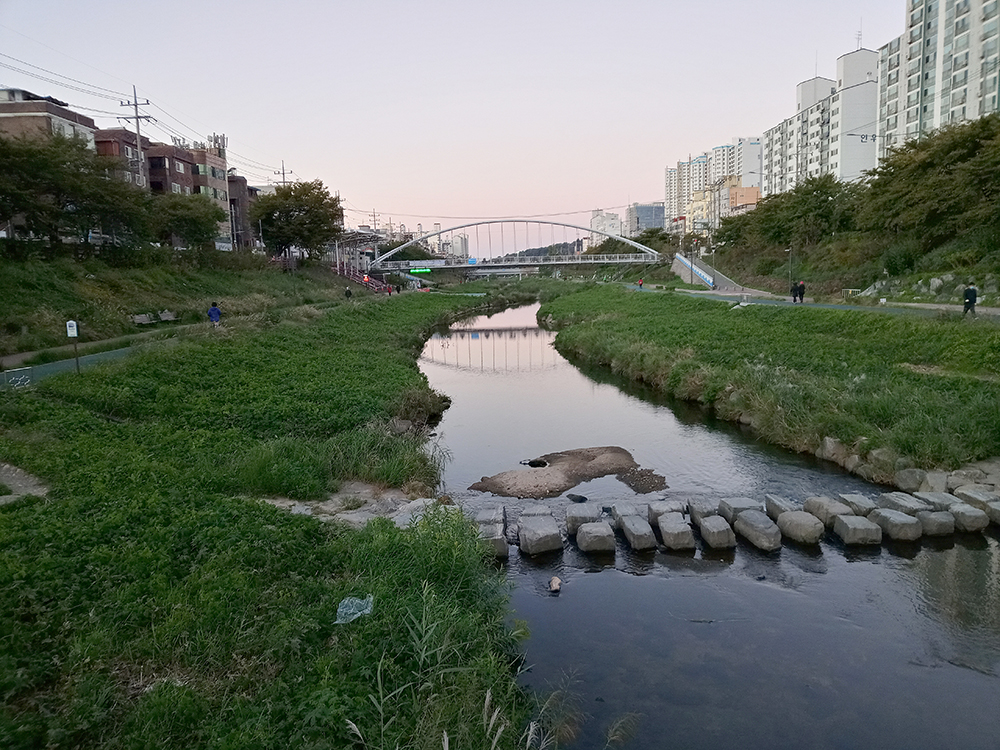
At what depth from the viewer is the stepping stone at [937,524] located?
9406 millimetres

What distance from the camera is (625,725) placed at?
5.97 meters

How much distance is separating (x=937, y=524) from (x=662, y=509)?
3803mm

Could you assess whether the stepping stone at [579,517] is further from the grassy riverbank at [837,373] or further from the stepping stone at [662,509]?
the grassy riverbank at [837,373]

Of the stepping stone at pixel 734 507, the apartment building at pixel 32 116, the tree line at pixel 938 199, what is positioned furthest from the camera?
the apartment building at pixel 32 116

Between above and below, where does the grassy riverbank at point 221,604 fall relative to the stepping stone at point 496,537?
above

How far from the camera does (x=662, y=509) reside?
10.0m

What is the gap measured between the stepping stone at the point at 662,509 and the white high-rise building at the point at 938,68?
168ft

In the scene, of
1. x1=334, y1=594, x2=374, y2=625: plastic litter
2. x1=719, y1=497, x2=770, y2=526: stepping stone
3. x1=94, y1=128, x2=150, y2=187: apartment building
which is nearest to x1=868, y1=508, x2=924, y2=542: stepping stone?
x1=719, y1=497, x2=770, y2=526: stepping stone

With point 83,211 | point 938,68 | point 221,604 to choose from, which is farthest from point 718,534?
point 938,68

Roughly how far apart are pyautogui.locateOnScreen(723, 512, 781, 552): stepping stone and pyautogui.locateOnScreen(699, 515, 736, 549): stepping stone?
24 cm

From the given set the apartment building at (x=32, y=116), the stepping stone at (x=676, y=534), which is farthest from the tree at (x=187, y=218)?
the stepping stone at (x=676, y=534)

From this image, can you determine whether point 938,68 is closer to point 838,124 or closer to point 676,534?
point 838,124

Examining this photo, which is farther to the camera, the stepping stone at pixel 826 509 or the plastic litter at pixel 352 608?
the stepping stone at pixel 826 509

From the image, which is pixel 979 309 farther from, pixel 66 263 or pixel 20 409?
pixel 66 263
